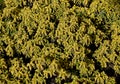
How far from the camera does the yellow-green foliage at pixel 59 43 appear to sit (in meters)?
11.4

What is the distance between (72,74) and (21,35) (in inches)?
88.9

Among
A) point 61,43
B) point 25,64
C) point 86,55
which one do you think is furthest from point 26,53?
point 86,55

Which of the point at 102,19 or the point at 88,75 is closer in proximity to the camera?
the point at 88,75

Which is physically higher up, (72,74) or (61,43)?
(61,43)

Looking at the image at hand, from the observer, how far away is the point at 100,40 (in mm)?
12062

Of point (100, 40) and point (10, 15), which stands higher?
point (10, 15)

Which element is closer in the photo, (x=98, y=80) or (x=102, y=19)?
(x=98, y=80)

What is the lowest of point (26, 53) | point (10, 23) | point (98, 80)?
point (98, 80)

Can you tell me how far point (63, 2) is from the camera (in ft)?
41.3

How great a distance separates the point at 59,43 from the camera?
11844mm

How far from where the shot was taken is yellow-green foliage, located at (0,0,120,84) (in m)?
11.4

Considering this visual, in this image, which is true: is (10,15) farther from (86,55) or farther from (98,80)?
(98,80)

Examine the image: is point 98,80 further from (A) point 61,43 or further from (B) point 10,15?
(B) point 10,15

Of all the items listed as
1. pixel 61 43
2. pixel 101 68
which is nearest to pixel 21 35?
pixel 61 43
